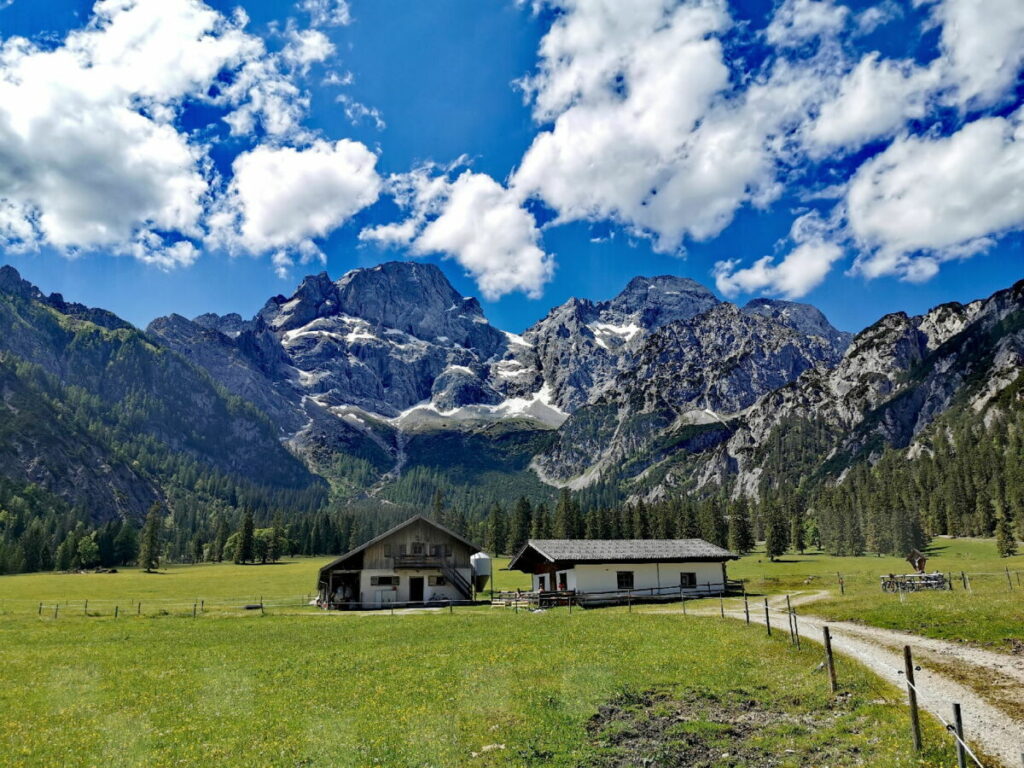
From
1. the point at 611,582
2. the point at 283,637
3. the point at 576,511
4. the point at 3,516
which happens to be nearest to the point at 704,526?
the point at 576,511

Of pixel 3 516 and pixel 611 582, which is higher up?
pixel 3 516

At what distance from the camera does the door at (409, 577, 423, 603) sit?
226 ft

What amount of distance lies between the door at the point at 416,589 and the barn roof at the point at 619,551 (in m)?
11.8

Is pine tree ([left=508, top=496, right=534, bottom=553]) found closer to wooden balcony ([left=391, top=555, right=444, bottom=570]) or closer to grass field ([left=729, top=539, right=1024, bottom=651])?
grass field ([left=729, top=539, right=1024, bottom=651])

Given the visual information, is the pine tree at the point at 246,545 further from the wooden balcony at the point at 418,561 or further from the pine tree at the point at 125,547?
the wooden balcony at the point at 418,561

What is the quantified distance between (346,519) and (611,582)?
148 meters

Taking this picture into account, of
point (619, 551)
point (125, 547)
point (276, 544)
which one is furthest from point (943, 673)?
point (125, 547)

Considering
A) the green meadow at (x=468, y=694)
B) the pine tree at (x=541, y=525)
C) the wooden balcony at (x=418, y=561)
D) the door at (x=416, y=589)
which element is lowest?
the door at (x=416, y=589)

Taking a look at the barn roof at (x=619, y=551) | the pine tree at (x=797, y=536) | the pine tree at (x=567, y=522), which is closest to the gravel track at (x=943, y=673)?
the barn roof at (x=619, y=551)

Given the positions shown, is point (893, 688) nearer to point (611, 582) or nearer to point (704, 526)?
point (611, 582)

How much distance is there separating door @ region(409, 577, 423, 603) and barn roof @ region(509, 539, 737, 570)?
1182cm

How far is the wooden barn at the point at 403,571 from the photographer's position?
67.3 meters

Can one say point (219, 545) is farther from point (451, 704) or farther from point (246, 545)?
point (451, 704)

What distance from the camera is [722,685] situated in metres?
21.4
